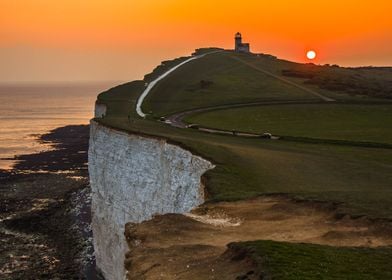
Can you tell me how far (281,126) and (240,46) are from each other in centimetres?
9531

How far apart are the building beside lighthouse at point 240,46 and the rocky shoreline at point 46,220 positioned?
218ft

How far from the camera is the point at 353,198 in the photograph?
1977cm

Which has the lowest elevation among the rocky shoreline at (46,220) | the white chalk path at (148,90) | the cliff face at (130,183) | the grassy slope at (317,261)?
the rocky shoreline at (46,220)

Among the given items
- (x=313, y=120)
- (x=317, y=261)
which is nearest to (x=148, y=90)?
(x=313, y=120)

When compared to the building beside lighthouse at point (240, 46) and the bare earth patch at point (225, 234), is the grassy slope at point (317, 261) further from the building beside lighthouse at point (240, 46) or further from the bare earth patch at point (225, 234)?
the building beside lighthouse at point (240, 46)

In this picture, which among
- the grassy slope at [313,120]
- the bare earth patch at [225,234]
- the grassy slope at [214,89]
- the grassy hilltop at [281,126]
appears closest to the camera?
the bare earth patch at [225,234]

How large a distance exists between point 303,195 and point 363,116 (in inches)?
1715

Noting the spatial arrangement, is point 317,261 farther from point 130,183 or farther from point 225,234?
point 130,183

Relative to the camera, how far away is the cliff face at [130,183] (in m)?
29.5

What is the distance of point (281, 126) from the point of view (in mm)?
53625

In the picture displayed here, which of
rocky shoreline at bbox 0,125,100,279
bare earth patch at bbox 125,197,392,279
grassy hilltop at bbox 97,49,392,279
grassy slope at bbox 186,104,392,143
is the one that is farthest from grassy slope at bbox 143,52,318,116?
bare earth patch at bbox 125,197,392,279

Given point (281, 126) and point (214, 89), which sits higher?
point (214, 89)

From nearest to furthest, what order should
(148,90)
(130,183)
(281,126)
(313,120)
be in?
(130,183)
(281,126)
(313,120)
(148,90)

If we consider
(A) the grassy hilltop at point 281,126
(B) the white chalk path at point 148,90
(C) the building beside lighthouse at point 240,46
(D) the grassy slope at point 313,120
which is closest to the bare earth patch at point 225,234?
(A) the grassy hilltop at point 281,126
